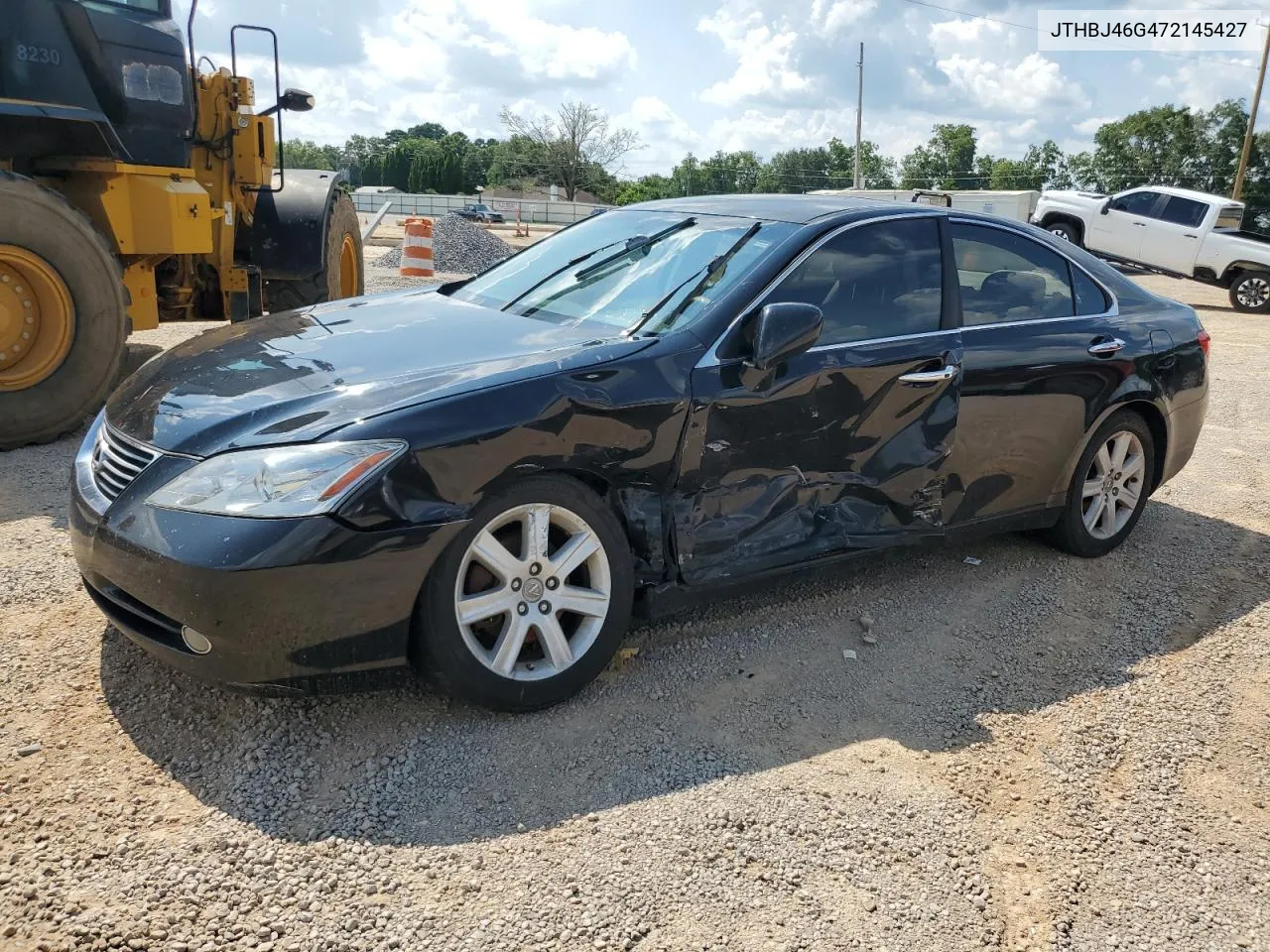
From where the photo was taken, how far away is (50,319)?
588cm

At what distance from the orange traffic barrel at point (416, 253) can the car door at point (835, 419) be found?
38.0 feet

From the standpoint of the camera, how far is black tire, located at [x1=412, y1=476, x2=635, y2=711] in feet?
10.1

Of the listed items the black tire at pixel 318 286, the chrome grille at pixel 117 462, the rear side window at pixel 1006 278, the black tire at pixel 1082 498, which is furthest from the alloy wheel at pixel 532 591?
the black tire at pixel 318 286

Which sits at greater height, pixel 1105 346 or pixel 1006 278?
pixel 1006 278

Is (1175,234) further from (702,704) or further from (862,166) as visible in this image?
(862,166)

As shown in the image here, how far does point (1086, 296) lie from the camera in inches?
193

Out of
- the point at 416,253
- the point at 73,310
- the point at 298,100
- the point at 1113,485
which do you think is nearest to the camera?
the point at 1113,485

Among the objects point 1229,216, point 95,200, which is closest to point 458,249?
point 95,200

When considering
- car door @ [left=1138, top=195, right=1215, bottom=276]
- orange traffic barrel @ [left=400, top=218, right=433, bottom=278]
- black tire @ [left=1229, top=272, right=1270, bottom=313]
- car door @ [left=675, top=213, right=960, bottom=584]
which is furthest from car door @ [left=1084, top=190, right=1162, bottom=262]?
car door @ [left=675, top=213, right=960, bottom=584]

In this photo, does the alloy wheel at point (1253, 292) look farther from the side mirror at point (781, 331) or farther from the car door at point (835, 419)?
the side mirror at point (781, 331)

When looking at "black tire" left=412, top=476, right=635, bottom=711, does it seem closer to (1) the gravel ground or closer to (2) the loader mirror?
(1) the gravel ground

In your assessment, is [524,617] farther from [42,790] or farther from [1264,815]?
[1264,815]

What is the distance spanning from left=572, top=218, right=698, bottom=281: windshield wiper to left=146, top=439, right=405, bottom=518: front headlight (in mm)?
1581

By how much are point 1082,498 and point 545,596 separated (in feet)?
9.78
